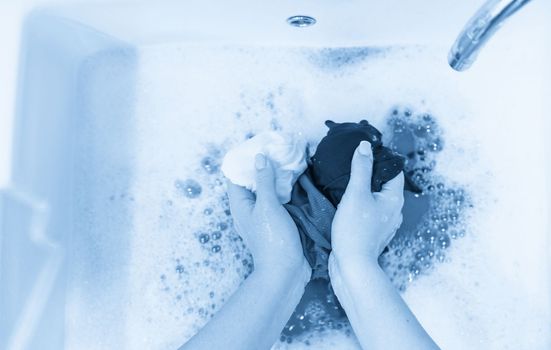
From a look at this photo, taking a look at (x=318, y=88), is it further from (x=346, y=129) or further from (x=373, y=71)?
(x=346, y=129)

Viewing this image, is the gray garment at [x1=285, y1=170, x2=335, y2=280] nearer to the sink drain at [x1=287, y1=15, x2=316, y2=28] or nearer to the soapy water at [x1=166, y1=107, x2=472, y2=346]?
the soapy water at [x1=166, y1=107, x2=472, y2=346]

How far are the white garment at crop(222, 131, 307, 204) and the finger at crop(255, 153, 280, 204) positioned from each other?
0.03 meters

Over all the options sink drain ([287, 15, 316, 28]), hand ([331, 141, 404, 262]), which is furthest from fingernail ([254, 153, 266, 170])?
sink drain ([287, 15, 316, 28])

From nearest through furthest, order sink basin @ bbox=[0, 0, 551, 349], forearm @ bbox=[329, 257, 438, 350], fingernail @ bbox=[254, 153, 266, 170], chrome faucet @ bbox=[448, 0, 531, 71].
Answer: chrome faucet @ bbox=[448, 0, 531, 71], forearm @ bbox=[329, 257, 438, 350], fingernail @ bbox=[254, 153, 266, 170], sink basin @ bbox=[0, 0, 551, 349]

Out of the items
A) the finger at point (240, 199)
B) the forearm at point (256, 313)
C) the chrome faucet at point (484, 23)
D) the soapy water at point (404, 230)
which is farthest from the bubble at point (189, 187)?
the chrome faucet at point (484, 23)

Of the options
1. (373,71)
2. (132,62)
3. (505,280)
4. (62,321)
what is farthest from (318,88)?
(62,321)

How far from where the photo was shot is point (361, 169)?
0.77 meters

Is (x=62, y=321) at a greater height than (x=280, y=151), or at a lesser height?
lesser

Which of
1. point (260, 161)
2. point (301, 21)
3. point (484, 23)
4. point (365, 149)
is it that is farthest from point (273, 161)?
point (484, 23)

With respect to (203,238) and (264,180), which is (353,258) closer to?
(264,180)

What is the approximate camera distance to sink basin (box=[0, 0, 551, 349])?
90 cm

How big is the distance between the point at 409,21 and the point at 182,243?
54cm

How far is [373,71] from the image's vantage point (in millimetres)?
1017

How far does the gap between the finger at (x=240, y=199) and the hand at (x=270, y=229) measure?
0.9 inches
